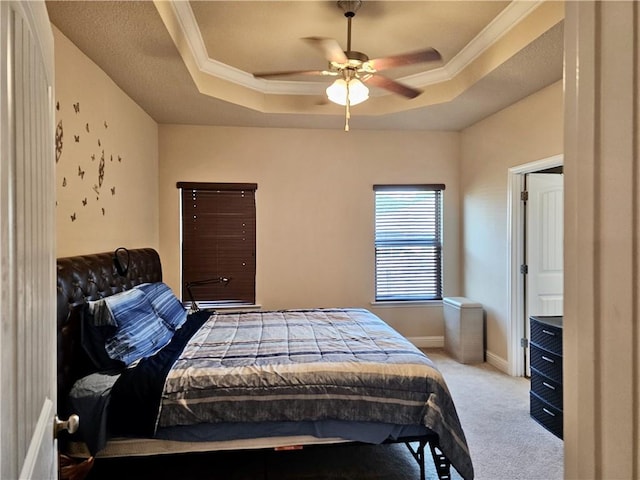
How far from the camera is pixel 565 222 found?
0.64 metres

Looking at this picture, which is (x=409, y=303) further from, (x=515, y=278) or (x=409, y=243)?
(x=515, y=278)

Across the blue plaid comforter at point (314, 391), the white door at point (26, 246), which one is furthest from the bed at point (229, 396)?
the white door at point (26, 246)

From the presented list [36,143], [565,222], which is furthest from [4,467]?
[565,222]

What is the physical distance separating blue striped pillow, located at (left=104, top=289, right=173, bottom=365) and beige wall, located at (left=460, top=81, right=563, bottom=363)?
10.7ft

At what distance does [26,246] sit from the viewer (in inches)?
30.1

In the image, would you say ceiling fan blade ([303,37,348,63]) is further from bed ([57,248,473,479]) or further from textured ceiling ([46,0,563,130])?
bed ([57,248,473,479])

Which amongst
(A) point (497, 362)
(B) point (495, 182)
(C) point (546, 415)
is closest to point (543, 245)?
(B) point (495, 182)

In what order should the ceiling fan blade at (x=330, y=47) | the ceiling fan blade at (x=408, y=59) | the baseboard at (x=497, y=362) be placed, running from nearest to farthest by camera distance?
the ceiling fan blade at (x=330, y=47) < the ceiling fan blade at (x=408, y=59) < the baseboard at (x=497, y=362)

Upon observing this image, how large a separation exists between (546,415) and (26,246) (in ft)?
10.9

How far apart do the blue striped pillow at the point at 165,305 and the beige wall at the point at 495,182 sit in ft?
10.3

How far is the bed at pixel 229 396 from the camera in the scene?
2.00 metres

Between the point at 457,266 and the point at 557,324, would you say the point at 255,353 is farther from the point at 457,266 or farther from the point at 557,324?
the point at 457,266

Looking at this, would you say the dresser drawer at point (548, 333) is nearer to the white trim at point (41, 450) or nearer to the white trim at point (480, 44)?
the white trim at point (480, 44)

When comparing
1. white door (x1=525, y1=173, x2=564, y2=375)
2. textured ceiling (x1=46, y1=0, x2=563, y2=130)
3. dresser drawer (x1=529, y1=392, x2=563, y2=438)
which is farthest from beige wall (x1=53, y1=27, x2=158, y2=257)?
white door (x1=525, y1=173, x2=564, y2=375)
